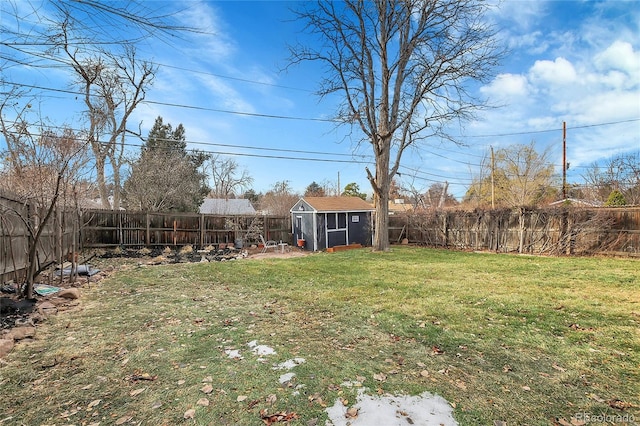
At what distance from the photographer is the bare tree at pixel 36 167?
4715 mm

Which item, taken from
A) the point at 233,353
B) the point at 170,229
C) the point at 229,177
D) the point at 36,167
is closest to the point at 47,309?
the point at 233,353

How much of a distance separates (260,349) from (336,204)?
1217 cm

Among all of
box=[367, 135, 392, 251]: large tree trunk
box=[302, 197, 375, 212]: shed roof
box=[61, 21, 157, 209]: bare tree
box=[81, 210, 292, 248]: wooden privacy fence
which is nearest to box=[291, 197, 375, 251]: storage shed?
box=[302, 197, 375, 212]: shed roof

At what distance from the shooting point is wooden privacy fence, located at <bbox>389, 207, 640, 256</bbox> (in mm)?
9719

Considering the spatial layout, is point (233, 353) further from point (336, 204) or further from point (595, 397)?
point (336, 204)

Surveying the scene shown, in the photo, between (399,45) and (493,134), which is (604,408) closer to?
(399,45)

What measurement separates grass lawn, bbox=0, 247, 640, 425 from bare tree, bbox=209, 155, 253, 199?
2552 centimetres

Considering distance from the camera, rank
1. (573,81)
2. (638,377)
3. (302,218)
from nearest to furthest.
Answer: (638,377) → (573,81) → (302,218)

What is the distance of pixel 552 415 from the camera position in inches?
78.3

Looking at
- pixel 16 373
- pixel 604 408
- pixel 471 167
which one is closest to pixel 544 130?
pixel 471 167

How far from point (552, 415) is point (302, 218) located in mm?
12979

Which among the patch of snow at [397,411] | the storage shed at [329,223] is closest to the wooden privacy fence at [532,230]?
the storage shed at [329,223]

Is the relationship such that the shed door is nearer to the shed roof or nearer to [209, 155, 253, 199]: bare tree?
the shed roof

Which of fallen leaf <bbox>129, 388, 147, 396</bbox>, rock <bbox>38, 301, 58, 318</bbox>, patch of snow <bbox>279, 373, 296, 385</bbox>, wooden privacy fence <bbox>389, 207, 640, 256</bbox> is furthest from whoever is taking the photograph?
wooden privacy fence <bbox>389, 207, 640, 256</bbox>
